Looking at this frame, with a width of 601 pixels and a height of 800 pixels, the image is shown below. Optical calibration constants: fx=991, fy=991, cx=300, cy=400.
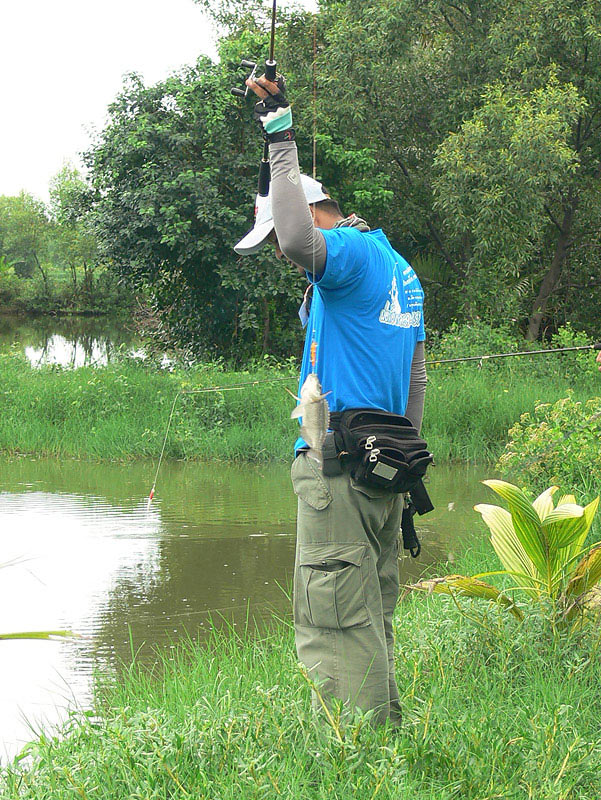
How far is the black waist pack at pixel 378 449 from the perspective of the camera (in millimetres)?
2846

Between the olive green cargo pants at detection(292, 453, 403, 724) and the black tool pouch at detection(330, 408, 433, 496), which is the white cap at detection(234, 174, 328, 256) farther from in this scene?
the olive green cargo pants at detection(292, 453, 403, 724)

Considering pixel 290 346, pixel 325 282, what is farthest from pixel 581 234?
pixel 325 282

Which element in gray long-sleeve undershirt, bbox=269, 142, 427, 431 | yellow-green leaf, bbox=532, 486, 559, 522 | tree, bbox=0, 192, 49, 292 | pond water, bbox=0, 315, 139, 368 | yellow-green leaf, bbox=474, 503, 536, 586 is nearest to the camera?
gray long-sleeve undershirt, bbox=269, 142, 427, 431

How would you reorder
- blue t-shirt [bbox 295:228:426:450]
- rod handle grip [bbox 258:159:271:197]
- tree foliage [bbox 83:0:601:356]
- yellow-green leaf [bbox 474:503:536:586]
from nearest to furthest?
blue t-shirt [bbox 295:228:426:450] → rod handle grip [bbox 258:159:271:197] → yellow-green leaf [bbox 474:503:536:586] → tree foliage [bbox 83:0:601:356]

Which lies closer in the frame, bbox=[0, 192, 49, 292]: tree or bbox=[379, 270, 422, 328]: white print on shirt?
bbox=[379, 270, 422, 328]: white print on shirt

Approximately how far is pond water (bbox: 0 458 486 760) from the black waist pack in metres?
1.37

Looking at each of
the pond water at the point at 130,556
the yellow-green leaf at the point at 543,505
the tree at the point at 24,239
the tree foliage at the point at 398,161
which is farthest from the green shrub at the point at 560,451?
the tree at the point at 24,239

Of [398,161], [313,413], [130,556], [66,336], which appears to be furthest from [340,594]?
[66,336]

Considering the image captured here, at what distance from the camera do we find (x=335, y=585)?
279 centimetres

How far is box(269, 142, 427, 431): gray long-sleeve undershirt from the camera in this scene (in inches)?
103

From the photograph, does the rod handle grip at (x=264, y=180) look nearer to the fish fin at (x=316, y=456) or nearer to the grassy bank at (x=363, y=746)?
the fish fin at (x=316, y=456)

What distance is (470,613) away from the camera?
3.78 metres

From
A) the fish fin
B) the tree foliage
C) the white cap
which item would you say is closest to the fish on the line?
the fish fin

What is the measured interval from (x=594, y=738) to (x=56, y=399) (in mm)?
9323
